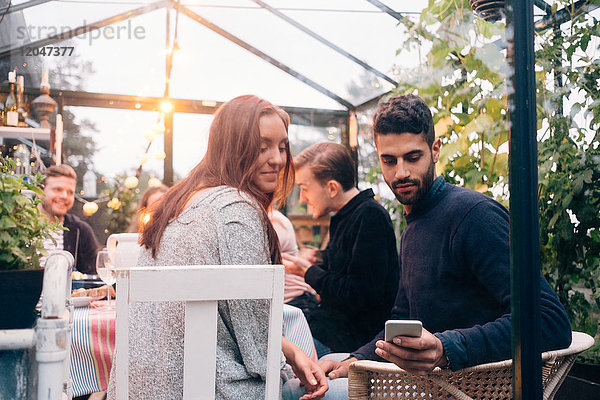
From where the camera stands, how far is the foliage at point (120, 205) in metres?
3.77

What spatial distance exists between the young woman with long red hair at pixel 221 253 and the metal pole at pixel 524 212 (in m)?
0.52

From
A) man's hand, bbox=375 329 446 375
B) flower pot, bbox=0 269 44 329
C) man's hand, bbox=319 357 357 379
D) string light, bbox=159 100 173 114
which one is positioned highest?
string light, bbox=159 100 173 114

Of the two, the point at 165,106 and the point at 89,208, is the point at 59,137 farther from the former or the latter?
the point at 165,106

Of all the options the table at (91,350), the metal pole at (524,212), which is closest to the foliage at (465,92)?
the metal pole at (524,212)

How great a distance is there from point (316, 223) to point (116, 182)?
6.00ft

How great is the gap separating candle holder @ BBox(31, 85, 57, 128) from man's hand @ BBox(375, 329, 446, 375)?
215cm

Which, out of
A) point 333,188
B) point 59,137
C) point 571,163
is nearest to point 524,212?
point 571,163

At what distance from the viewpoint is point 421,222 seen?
153cm

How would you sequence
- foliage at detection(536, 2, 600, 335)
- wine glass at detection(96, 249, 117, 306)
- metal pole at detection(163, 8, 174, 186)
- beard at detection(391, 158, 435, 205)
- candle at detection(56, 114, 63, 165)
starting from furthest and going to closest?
1. metal pole at detection(163, 8, 174, 186)
2. candle at detection(56, 114, 63, 165)
3. wine glass at detection(96, 249, 117, 306)
4. foliage at detection(536, 2, 600, 335)
5. beard at detection(391, 158, 435, 205)

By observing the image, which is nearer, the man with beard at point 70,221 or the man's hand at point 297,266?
the man's hand at point 297,266

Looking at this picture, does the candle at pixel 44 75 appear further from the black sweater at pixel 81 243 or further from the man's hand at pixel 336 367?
the man's hand at pixel 336 367

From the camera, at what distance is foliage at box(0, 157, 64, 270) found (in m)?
0.69

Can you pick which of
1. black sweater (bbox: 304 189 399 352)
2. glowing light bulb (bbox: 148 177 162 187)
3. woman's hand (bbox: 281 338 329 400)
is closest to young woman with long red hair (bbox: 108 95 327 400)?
woman's hand (bbox: 281 338 329 400)

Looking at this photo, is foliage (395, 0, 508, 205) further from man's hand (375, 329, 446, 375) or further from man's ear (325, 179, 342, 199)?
man's hand (375, 329, 446, 375)
